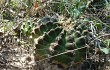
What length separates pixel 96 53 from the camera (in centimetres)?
252

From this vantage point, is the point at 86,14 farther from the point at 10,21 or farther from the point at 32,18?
the point at 10,21

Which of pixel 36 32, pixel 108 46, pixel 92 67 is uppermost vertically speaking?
pixel 36 32

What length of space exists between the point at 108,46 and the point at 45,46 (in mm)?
542

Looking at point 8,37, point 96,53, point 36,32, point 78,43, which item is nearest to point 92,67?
point 96,53

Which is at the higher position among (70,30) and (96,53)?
(70,30)

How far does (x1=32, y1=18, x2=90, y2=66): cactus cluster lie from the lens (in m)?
2.24

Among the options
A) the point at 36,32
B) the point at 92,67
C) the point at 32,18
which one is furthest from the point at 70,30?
the point at 32,18

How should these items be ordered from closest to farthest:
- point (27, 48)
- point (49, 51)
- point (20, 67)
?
point (49, 51)
point (20, 67)
point (27, 48)

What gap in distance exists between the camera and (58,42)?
2.22m

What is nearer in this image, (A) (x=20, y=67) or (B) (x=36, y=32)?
(B) (x=36, y=32)

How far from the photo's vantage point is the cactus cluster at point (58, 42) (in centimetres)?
224

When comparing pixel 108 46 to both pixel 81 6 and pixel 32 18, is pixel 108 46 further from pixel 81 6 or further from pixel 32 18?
pixel 32 18

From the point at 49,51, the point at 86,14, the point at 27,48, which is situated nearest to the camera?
the point at 49,51

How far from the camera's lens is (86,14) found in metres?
2.97
